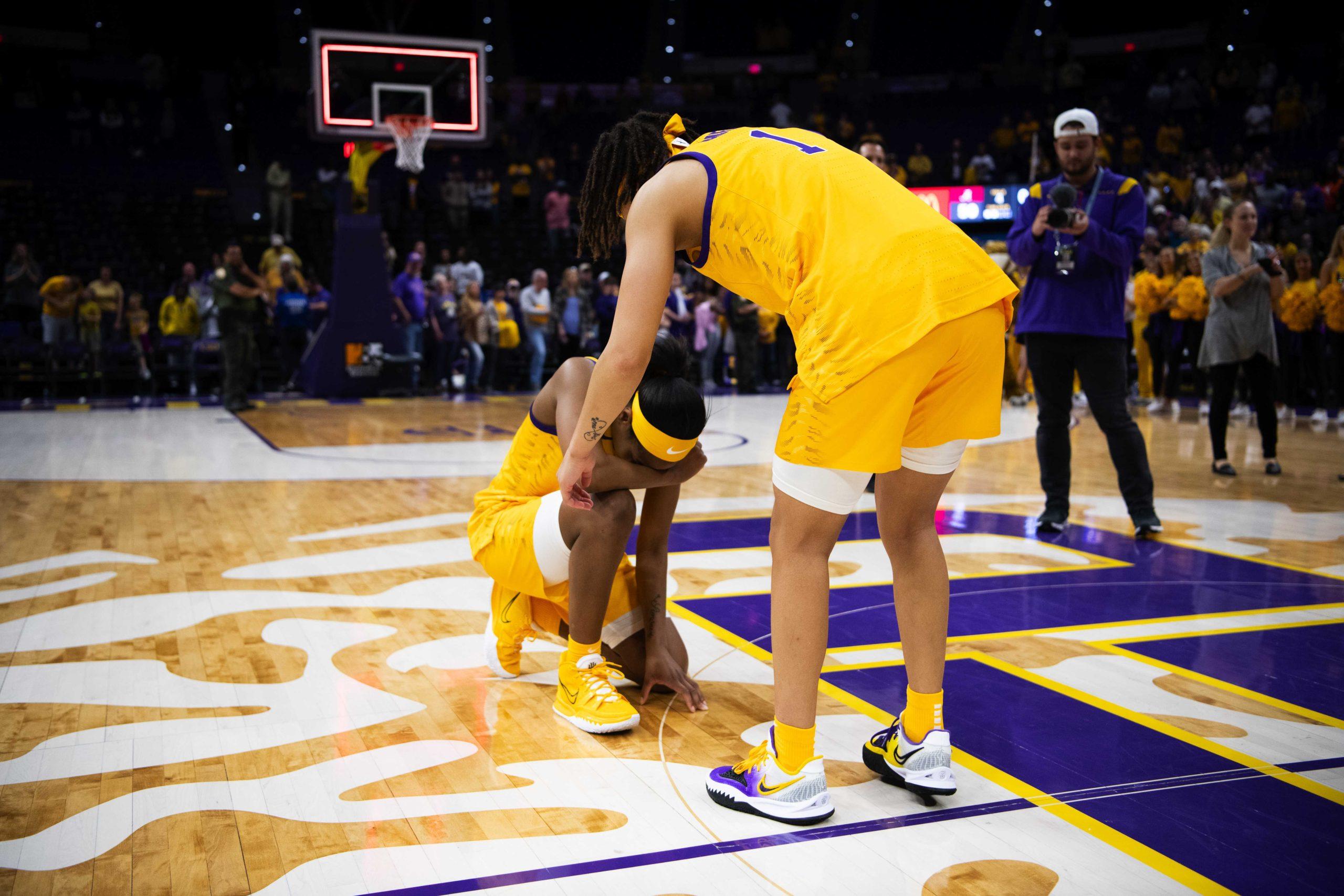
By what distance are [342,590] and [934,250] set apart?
107 inches

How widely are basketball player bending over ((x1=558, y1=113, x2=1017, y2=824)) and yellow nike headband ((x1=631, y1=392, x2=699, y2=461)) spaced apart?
1.29 feet

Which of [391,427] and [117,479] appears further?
[391,427]

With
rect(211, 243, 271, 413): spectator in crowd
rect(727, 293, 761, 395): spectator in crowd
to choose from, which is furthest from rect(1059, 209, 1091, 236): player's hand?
rect(727, 293, 761, 395): spectator in crowd

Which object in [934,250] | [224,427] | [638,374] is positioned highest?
[934,250]

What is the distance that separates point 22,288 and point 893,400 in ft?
Answer: 49.1

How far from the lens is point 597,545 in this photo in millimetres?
2627

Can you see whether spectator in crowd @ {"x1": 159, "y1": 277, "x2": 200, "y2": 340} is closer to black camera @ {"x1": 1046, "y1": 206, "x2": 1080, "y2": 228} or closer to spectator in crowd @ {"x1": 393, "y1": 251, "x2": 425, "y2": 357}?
spectator in crowd @ {"x1": 393, "y1": 251, "x2": 425, "y2": 357}

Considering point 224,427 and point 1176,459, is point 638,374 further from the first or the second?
point 224,427

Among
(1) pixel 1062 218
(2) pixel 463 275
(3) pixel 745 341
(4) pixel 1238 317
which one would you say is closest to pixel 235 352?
(2) pixel 463 275

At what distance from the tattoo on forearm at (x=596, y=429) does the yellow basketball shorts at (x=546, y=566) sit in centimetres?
69

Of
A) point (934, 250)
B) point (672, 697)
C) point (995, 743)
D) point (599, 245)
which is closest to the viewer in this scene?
point (934, 250)

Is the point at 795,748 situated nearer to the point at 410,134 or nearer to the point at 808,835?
the point at 808,835

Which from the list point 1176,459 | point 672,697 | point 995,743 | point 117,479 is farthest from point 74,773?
point 1176,459

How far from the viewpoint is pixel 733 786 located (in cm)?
215
